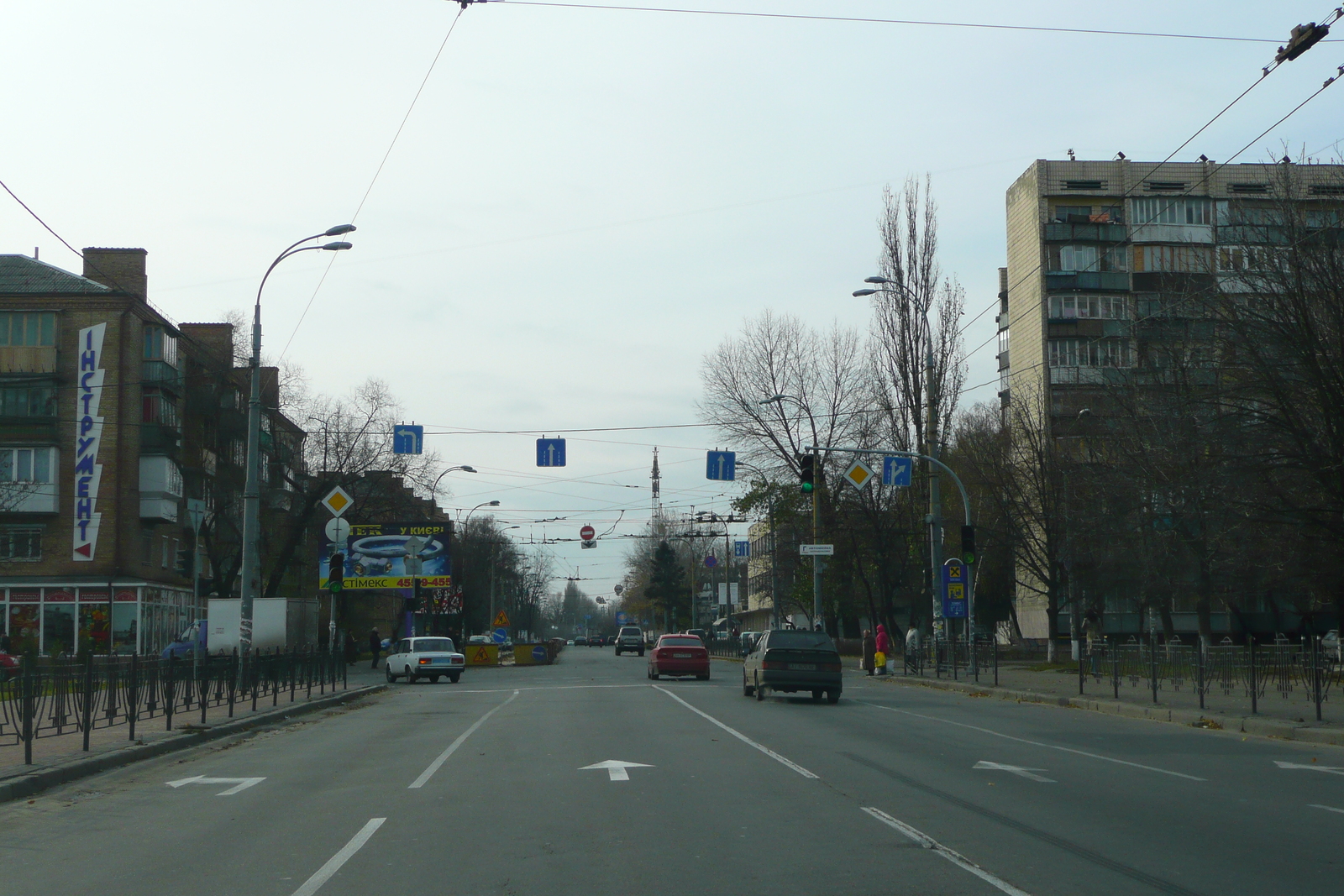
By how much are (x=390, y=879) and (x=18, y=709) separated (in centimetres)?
990

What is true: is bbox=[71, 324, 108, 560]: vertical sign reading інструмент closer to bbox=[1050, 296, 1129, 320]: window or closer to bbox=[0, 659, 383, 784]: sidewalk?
bbox=[0, 659, 383, 784]: sidewalk

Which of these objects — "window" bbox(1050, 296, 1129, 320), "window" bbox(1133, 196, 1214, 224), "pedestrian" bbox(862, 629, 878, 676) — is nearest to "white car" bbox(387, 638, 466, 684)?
"pedestrian" bbox(862, 629, 878, 676)

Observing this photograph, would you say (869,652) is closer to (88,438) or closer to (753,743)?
(88,438)

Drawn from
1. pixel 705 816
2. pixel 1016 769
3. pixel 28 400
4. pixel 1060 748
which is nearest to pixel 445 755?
pixel 705 816

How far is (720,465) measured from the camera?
44.5 m

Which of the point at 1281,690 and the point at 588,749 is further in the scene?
the point at 1281,690

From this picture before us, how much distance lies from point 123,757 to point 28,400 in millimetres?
39436

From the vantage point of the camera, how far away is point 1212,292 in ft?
81.6

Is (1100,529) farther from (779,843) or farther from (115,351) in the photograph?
(115,351)

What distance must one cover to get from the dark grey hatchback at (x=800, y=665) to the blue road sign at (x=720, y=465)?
17127mm

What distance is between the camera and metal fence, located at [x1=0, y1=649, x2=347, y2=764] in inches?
612

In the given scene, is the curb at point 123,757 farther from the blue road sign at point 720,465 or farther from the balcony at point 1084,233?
the balcony at point 1084,233

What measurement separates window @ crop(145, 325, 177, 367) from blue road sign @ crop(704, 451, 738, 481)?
975 inches

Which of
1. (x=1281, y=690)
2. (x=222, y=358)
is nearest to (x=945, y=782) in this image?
(x=1281, y=690)
